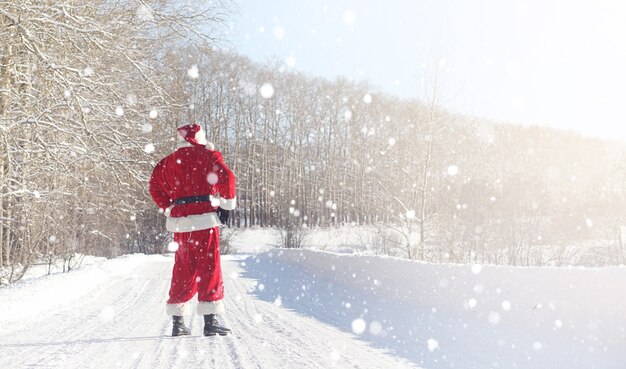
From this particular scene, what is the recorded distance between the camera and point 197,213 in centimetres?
429

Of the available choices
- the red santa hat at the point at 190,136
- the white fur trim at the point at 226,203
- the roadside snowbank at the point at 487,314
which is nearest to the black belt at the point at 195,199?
the white fur trim at the point at 226,203

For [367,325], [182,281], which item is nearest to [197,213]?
[182,281]

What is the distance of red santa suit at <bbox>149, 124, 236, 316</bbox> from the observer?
4.29m

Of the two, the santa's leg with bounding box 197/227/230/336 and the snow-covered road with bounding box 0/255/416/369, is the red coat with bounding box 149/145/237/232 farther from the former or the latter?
the snow-covered road with bounding box 0/255/416/369

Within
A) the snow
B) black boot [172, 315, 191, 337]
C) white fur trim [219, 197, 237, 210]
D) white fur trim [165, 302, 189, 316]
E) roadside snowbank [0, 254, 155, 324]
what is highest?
the snow

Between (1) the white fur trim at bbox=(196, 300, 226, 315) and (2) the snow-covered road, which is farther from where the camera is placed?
(1) the white fur trim at bbox=(196, 300, 226, 315)

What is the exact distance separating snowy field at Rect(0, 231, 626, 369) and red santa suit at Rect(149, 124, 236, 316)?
0.40m

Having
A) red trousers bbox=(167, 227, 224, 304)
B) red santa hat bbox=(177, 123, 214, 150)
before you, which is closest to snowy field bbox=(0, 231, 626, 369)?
red trousers bbox=(167, 227, 224, 304)

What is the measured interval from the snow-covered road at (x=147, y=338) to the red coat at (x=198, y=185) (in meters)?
0.95

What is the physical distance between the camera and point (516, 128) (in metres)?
63.2

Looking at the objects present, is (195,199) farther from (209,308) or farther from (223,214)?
(209,308)

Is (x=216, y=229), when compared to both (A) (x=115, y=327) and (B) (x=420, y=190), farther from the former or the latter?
(B) (x=420, y=190)

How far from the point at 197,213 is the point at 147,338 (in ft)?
3.48

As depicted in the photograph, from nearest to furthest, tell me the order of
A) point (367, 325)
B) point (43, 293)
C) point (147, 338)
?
point (147, 338) < point (367, 325) < point (43, 293)
